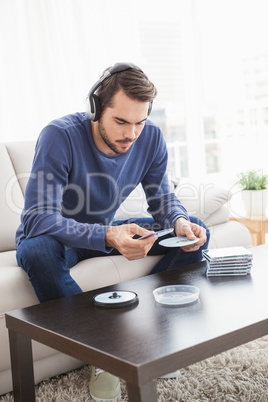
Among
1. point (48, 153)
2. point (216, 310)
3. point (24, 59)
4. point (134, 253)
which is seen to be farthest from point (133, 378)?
point (24, 59)

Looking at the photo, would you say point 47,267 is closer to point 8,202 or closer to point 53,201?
point 53,201

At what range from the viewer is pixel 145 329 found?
1114 mm

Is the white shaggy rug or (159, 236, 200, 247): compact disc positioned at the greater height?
(159, 236, 200, 247): compact disc

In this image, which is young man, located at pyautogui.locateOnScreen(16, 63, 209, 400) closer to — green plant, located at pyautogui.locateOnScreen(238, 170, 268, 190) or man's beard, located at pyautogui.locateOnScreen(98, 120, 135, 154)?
man's beard, located at pyautogui.locateOnScreen(98, 120, 135, 154)

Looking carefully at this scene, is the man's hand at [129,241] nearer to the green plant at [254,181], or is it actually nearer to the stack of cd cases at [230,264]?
the stack of cd cases at [230,264]

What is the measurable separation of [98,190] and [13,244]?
0.56 meters

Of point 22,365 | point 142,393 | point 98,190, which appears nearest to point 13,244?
point 98,190

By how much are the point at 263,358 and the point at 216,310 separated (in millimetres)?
651

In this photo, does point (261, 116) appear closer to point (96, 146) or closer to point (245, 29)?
point (245, 29)

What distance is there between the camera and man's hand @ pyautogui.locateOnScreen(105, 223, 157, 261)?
58.5 inches

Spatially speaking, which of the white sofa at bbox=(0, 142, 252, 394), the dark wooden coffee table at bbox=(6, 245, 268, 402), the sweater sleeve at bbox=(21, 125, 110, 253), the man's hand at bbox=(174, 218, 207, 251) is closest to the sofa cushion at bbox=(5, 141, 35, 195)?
the white sofa at bbox=(0, 142, 252, 394)

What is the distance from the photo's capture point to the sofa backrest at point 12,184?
218cm

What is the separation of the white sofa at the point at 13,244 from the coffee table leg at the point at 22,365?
214mm

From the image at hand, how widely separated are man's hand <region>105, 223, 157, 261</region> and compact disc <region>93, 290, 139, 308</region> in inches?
6.5
